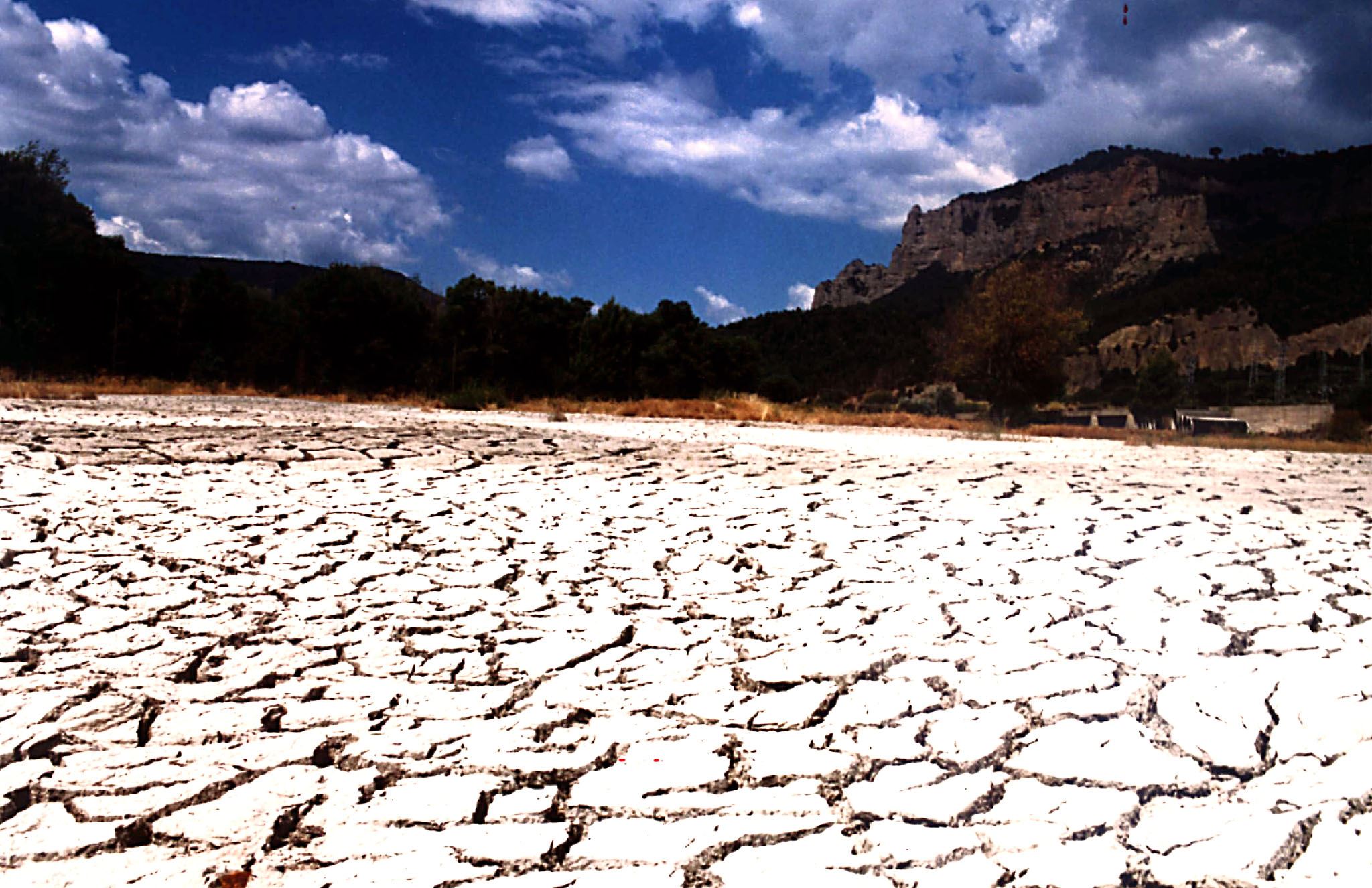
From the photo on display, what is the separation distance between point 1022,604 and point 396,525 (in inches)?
112

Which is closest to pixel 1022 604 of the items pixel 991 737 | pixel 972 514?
pixel 991 737

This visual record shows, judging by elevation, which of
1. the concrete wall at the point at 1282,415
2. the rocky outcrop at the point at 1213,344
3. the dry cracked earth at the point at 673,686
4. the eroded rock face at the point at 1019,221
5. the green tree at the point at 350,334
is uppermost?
the eroded rock face at the point at 1019,221

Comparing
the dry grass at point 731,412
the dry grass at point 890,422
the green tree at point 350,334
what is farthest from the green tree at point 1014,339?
the green tree at point 350,334

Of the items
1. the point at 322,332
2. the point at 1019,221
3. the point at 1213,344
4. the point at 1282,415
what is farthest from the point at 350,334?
the point at 1019,221

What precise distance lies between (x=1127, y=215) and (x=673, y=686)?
94.1m

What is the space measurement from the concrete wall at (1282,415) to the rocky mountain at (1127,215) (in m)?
32.8

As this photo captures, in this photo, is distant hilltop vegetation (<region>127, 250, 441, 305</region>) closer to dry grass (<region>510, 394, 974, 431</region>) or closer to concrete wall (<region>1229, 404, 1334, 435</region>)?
dry grass (<region>510, 394, 974, 431</region>)

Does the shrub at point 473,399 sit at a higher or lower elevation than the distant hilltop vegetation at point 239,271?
lower

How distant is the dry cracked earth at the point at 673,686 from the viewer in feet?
4.99

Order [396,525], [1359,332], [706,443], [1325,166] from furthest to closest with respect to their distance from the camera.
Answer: [1325,166] < [1359,332] < [706,443] < [396,525]

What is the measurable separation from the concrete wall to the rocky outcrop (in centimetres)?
→ 1755

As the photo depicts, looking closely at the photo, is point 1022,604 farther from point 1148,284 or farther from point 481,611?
point 1148,284

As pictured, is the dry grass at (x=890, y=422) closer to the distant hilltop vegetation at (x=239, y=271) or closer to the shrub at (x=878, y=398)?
the distant hilltop vegetation at (x=239, y=271)

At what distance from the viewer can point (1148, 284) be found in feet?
200
